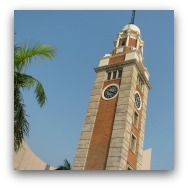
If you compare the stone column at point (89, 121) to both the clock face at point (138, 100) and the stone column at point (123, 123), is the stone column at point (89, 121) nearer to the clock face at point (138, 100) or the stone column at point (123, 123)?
the stone column at point (123, 123)

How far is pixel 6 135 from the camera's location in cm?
556

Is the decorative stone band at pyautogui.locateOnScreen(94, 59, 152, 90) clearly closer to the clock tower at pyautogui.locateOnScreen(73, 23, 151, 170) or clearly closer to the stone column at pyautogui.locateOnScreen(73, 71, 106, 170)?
the clock tower at pyautogui.locateOnScreen(73, 23, 151, 170)

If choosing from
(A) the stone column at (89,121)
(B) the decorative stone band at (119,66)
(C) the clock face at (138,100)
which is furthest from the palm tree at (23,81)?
(C) the clock face at (138,100)

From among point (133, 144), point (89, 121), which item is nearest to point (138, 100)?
point (133, 144)

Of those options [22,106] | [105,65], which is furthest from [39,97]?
[105,65]

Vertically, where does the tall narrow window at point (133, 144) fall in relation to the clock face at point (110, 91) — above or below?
below

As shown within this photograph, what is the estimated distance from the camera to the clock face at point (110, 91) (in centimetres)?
1077

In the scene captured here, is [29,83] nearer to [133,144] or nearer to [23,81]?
[23,81]

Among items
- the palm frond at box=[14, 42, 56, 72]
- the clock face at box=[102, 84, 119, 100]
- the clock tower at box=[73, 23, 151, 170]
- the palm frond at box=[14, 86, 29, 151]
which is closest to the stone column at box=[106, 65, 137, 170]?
the clock tower at box=[73, 23, 151, 170]

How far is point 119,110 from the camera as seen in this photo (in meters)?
10.0

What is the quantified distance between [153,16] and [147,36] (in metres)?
0.82

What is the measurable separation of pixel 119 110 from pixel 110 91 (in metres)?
1.15

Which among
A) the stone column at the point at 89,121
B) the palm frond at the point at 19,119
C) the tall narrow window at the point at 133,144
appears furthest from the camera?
the tall narrow window at the point at 133,144
